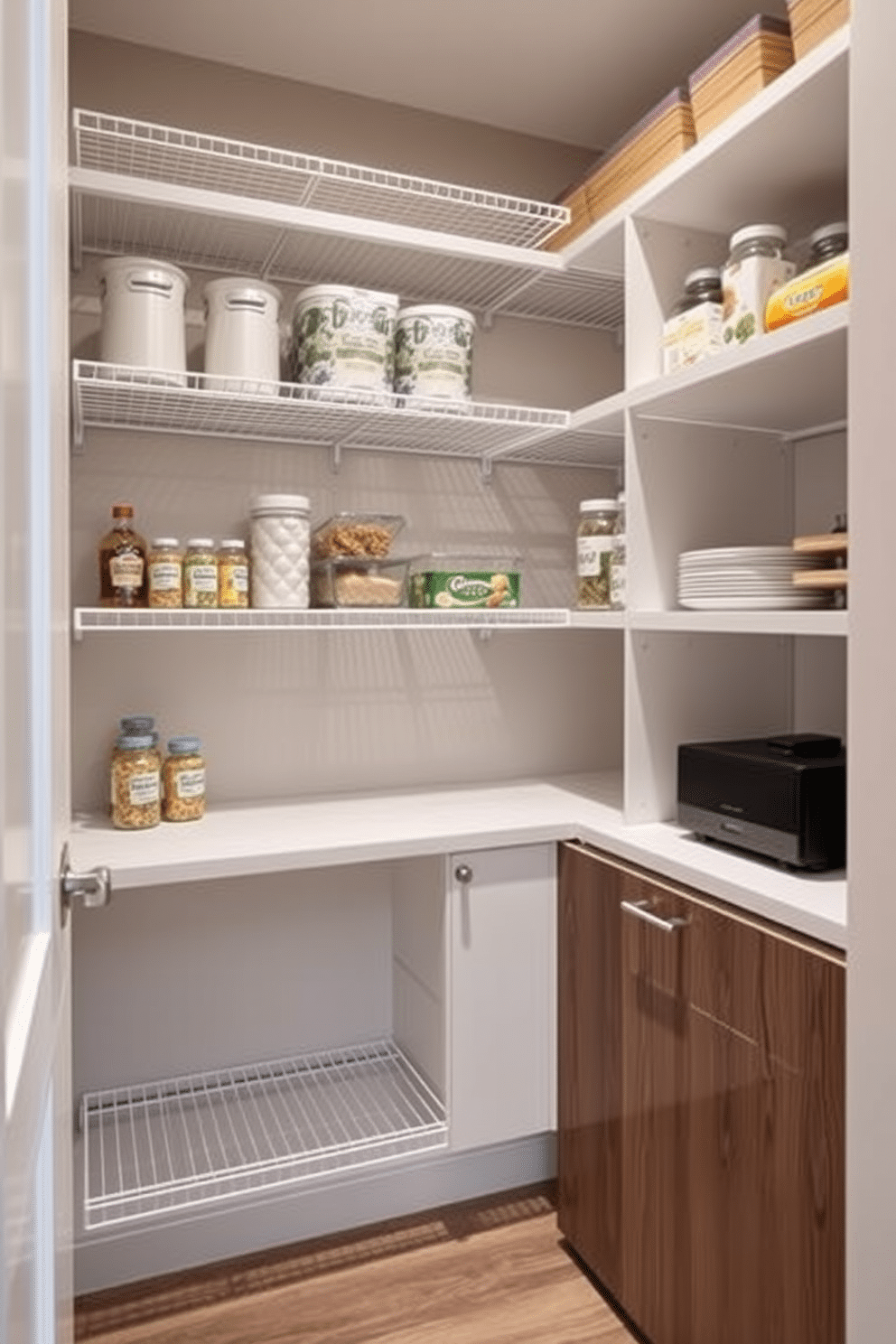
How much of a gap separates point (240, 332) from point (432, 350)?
37cm

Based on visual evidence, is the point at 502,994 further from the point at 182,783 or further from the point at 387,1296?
the point at 182,783

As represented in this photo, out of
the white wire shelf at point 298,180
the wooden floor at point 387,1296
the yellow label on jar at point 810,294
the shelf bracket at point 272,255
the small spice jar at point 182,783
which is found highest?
the white wire shelf at point 298,180

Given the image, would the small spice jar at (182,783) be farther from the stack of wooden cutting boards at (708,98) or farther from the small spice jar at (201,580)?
the stack of wooden cutting boards at (708,98)

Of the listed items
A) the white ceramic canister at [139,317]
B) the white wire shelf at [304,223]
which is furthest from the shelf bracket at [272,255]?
the white ceramic canister at [139,317]

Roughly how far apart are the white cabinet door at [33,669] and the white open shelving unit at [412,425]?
58 cm

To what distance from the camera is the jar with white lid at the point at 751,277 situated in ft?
4.63

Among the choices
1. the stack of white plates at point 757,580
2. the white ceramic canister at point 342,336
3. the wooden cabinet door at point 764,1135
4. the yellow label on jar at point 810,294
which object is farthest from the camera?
the white ceramic canister at point 342,336

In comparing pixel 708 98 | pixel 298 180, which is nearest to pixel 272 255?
pixel 298 180

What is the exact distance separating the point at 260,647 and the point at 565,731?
31.5 inches

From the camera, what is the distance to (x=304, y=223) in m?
1.62

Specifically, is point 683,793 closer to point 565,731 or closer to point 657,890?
point 657,890

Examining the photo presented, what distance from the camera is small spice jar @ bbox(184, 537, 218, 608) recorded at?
5.27ft

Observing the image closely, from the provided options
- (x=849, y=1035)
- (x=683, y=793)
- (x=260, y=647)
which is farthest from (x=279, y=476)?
(x=849, y=1035)

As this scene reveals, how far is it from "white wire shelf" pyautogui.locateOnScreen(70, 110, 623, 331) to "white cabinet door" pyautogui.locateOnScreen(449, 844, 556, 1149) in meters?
1.20
